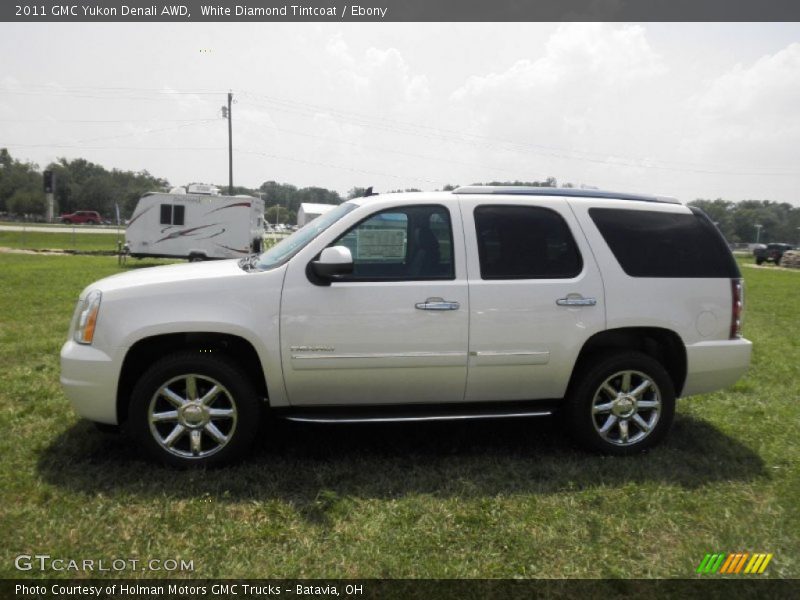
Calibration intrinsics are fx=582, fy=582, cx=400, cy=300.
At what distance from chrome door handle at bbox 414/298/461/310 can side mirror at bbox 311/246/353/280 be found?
520 mm

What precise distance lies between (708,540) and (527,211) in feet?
7.60

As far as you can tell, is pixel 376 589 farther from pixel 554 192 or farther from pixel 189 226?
pixel 189 226

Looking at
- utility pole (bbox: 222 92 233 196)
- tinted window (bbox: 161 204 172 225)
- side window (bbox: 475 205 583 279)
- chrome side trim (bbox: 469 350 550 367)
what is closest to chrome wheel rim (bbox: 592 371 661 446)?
chrome side trim (bbox: 469 350 550 367)

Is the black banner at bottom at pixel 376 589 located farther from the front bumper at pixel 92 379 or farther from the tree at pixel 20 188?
the tree at pixel 20 188

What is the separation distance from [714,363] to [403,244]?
96.4 inches

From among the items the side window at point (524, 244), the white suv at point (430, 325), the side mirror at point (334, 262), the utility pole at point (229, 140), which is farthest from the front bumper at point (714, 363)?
the utility pole at point (229, 140)

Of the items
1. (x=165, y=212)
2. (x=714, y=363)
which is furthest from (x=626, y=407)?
(x=165, y=212)

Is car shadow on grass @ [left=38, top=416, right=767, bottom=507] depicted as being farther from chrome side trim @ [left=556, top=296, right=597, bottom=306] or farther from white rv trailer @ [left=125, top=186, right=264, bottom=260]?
white rv trailer @ [left=125, top=186, right=264, bottom=260]

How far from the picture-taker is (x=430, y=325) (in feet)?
12.6

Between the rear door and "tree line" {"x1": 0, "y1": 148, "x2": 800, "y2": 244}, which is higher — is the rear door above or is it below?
below

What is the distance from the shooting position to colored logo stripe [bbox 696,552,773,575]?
2.97m

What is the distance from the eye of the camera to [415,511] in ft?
11.1

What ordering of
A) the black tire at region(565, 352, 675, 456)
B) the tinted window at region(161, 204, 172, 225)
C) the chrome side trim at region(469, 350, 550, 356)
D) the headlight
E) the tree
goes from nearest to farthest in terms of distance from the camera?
the headlight
the chrome side trim at region(469, 350, 550, 356)
the black tire at region(565, 352, 675, 456)
the tinted window at region(161, 204, 172, 225)
the tree

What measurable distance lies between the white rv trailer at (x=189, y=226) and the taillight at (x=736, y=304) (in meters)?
20.0
